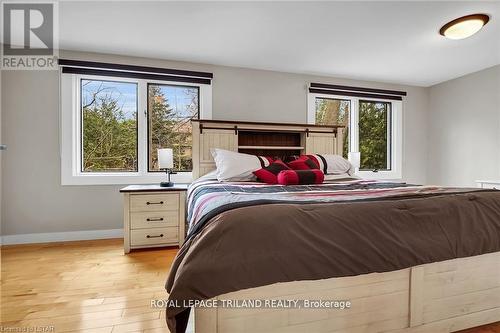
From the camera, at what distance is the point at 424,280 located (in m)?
1.37

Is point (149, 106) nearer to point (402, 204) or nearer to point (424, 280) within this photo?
point (402, 204)

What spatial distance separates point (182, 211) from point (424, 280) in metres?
2.23

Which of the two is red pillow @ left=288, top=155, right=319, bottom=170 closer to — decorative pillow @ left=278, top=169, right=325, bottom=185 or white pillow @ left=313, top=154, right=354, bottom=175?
white pillow @ left=313, top=154, right=354, bottom=175

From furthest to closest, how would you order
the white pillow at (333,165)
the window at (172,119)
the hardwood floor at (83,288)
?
the window at (172,119) < the white pillow at (333,165) < the hardwood floor at (83,288)

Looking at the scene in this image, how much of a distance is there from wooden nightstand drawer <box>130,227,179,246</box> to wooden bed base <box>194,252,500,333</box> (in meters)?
1.87

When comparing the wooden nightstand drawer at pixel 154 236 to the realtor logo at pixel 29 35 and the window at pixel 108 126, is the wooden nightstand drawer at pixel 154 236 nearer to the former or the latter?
the window at pixel 108 126

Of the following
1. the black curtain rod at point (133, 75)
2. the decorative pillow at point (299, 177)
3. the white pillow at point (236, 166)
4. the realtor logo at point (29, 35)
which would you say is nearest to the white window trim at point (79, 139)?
the black curtain rod at point (133, 75)

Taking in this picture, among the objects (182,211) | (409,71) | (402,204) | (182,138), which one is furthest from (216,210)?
(409,71)

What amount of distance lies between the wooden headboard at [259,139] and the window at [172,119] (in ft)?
1.47

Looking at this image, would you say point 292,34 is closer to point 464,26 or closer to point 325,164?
point 325,164

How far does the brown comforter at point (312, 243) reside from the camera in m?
1.08

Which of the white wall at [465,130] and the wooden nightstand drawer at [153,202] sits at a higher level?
the white wall at [465,130]

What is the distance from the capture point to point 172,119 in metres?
3.50

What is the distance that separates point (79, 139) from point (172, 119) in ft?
3.66
